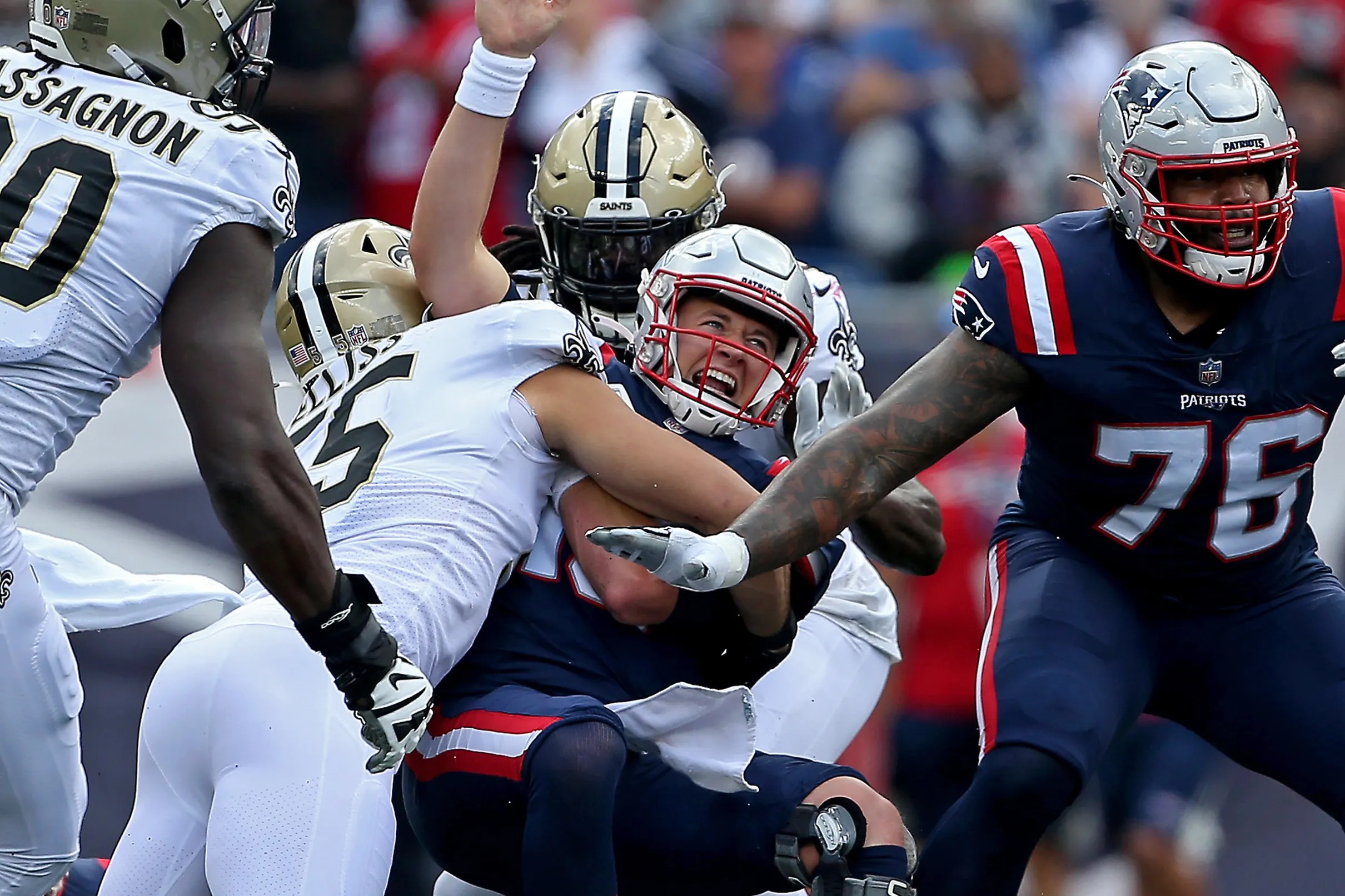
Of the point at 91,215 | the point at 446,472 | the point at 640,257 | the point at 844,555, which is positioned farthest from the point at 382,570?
the point at 844,555

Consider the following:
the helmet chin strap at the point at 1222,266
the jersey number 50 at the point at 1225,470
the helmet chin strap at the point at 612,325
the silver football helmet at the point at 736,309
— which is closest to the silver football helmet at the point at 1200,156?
the helmet chin strap at the point at 1222,266

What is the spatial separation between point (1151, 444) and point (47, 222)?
A: 2.03 metres

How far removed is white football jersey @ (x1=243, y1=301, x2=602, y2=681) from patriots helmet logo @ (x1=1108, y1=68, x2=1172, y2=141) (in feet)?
3.59

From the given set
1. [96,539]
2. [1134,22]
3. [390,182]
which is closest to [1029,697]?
[96,539]

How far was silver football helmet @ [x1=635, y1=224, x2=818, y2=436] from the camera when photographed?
3.91 m

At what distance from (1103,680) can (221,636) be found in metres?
1.60

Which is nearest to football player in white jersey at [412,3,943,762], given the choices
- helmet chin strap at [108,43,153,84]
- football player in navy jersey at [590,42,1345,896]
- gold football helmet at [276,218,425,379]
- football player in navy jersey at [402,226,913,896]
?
gold football helmet at [276,218,425,379]

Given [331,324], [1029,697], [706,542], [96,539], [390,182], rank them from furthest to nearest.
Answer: [390,182]
[96,539]
[331,324]
[1029,697]
[706,542]

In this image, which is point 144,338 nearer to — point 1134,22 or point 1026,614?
point 1026,614

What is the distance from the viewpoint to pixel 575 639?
378 centimetres

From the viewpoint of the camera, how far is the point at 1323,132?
8.59m

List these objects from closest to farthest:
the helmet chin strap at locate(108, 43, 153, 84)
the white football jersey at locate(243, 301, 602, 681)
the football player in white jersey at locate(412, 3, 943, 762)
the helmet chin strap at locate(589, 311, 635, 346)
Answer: the helmet chin strap at locate(108, 43, 153, 84) < the white football jersey at locate(243, 301, 602, 681) < the football player in white jersey at locate(412, 3, 943, 762) < the helmet chin strap at locate(589, 311, 635, 346)

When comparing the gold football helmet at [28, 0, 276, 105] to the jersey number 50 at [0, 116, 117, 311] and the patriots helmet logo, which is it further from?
the patriots helmet logo

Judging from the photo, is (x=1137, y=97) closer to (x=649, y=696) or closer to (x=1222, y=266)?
(x=1222, y=266)
